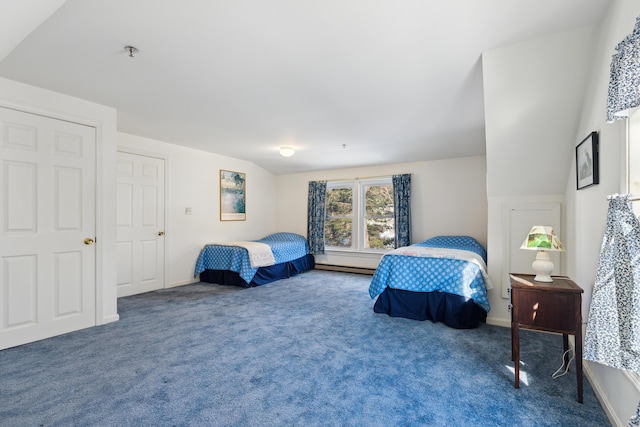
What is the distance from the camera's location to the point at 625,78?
56.0 inches

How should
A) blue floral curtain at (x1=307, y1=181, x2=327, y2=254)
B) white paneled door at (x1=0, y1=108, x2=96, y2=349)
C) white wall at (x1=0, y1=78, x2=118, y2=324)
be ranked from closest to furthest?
white paneled door at (x1=0, y1=108, x2=96, y2=349) → white wall at (x1=0, y1=78, x2=118, y2=324) → blue floral curtain at (x1=307, y1=181, x2=327, y2=254)

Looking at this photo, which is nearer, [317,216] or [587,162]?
[587,162]

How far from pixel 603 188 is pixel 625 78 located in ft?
2.41

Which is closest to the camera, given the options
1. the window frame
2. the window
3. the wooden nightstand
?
the wooden nightstand

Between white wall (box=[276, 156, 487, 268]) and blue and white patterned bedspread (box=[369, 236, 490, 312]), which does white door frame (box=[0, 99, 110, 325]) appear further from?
white wall (box=[276, 156, 487, 268])

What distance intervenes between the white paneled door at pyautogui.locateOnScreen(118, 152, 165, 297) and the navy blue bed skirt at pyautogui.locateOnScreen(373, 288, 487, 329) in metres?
3.23

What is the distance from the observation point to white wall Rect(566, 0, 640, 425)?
1.57 m

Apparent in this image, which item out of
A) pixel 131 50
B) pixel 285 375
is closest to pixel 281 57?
pixel 131 50

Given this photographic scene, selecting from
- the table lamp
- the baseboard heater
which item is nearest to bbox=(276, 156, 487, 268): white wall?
the baseboard heater

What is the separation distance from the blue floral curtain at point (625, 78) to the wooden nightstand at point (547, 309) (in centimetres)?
106

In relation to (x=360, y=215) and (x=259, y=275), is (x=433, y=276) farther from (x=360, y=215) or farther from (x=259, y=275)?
(x=360, y=215)

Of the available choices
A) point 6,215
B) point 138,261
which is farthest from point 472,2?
point 138,261

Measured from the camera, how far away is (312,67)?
7.89 ft

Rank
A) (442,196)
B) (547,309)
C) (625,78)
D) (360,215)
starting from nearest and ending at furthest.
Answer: (625,78)
(547,309)
(442,196)
(360,215)
